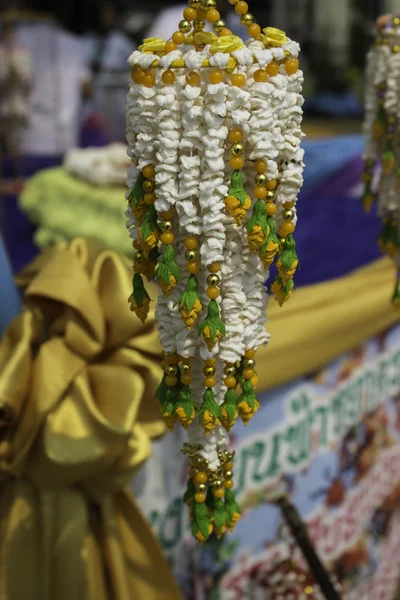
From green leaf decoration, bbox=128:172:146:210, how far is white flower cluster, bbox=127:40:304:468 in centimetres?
1

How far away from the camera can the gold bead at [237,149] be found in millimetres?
501

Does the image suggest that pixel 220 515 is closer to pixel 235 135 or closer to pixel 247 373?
pixel 247 373

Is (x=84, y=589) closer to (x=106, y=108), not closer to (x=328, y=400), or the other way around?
(x=328, y=400)

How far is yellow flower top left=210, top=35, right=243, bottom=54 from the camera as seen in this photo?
50 cm

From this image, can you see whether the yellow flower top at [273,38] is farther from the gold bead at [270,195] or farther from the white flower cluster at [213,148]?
the gold bead at [270,195]

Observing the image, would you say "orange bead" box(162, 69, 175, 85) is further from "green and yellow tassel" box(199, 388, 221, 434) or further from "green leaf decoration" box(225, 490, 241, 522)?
"green leaf decoration" box(225, 490, 241, 522)

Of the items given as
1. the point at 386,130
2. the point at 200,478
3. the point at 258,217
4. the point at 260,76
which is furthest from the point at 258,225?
the point at 386,130

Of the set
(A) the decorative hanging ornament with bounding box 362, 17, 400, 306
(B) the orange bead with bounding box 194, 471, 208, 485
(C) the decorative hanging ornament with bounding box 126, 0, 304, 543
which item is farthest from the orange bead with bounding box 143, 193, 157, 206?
(A) the decorative hanging ornament with bounding box 362, 17, 400, 306

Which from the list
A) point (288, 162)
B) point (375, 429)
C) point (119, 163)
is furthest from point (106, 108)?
point (288, 162)

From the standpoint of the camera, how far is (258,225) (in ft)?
1.69

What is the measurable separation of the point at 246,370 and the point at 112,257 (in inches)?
12.9

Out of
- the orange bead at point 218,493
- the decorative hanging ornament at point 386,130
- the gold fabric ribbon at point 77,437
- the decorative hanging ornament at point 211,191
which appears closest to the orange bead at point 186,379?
the decorative hanging ornament at point 211,191

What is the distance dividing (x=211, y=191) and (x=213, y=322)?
0.10 m

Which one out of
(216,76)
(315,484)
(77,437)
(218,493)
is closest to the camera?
(216,76)
